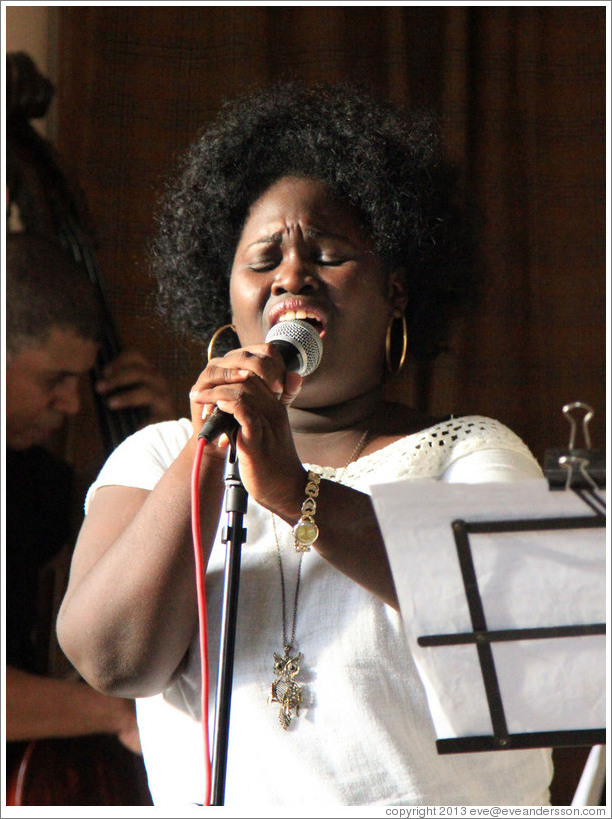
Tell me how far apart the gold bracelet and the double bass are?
103cm

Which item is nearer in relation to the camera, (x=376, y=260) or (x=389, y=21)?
(x=376, y=260)

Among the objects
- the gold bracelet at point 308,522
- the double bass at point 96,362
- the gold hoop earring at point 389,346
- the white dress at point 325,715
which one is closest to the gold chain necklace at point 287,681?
the white dress at point 325,715

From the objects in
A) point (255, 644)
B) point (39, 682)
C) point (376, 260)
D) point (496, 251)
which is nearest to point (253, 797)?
point (255, 644)

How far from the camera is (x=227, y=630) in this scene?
2.97 ft

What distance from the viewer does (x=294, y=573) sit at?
52.1 inches

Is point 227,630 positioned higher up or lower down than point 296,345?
lower down

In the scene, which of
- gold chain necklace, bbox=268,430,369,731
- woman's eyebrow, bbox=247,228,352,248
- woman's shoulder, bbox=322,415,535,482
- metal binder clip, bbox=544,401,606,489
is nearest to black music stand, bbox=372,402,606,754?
metal binder clip, bbox=544,401,606,489

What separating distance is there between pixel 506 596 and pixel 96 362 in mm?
1508

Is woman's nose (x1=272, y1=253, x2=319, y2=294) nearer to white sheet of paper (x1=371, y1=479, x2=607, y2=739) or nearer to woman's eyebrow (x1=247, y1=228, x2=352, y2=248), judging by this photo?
woman's eyebrow (x1=247, y1=228, x2=352, y2=248)

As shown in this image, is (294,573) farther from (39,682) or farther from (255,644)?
(39,682)

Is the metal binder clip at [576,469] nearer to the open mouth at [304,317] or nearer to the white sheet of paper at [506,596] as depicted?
the white sheet of paper at [506,596]

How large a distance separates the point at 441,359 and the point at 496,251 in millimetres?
290

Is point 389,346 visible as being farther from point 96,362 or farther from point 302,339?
point 96,362

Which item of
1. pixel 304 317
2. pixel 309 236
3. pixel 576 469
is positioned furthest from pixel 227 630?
pixel 309 236
